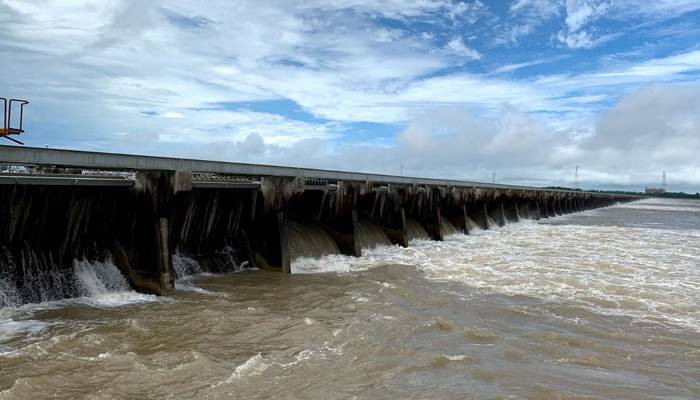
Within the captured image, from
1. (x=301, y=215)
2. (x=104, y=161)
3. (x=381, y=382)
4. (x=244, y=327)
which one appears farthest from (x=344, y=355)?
(x=301, y=215)

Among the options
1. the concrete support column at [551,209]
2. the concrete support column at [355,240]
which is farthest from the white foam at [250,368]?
the concrete support column at [551,209]

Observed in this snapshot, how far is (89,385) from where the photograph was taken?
6.24 metres

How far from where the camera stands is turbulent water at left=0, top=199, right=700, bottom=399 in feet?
21.3

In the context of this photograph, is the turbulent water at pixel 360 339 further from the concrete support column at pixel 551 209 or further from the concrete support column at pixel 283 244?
the concrete support column at pixel 551 209

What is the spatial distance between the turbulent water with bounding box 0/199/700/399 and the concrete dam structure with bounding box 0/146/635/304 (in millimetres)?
640

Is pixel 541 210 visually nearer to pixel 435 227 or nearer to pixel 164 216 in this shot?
pixel 435 227

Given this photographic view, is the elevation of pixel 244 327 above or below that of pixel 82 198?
below

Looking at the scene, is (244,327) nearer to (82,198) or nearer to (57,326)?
(57,326)

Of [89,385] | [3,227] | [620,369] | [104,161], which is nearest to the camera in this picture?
[89,385]

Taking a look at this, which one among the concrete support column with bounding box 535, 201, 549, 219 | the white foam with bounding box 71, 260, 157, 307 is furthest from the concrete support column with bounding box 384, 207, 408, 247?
the concrete support column with bounding box 535, 201, 549, 219

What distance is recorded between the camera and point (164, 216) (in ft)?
38.9

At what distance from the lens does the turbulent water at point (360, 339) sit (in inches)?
256

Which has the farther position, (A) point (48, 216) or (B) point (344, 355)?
(A) point (48, 216)

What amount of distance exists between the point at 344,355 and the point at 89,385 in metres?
3.59
